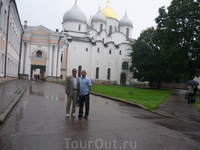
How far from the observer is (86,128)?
6.94m

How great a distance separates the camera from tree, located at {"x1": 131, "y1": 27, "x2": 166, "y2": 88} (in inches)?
1769

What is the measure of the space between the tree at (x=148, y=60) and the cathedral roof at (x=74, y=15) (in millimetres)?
20277

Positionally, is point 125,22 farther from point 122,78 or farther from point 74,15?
point 122,78

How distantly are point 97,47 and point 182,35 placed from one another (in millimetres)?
37410

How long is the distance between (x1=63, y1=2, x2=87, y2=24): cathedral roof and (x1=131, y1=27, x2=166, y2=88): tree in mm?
20277

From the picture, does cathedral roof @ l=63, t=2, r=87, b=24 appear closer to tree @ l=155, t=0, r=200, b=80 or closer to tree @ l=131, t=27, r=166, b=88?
tree @ l=131, t=27, r=166, b=88

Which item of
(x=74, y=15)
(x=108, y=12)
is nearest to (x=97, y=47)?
(x=74, y=15)

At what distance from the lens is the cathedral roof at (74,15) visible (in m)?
63.0

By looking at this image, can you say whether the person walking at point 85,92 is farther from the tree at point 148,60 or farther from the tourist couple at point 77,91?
the tree at point 148,60

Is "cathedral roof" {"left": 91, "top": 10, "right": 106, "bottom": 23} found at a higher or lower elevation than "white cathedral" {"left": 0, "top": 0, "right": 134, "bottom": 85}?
higher

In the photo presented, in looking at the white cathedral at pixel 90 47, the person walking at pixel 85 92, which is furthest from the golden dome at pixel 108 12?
the person walking at pixel 85 92

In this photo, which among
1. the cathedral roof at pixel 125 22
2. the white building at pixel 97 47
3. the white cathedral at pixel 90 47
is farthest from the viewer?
the cathedral roof at pixel 125 22

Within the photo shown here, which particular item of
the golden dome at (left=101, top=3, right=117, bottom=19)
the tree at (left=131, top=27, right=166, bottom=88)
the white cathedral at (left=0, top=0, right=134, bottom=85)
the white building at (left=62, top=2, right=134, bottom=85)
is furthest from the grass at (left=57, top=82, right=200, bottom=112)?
the golden dome at (left=101, top=3, right=117, bottom=19)

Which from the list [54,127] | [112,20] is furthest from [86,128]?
[112,20]
